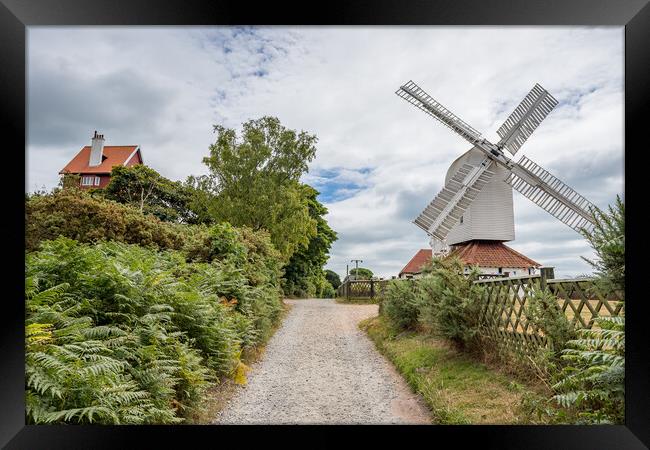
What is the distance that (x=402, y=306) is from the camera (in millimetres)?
6914

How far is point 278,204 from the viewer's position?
8.84 metres

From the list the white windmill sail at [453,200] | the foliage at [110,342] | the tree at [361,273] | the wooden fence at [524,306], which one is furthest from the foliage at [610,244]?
the tree at [361,273]

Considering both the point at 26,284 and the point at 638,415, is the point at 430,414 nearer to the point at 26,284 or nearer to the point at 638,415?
the point at 638,415

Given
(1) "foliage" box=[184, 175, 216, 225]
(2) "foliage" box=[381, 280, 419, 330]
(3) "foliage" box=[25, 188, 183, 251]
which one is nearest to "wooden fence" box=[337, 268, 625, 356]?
(2) "foliage" box=[381, 280, 419, 330]

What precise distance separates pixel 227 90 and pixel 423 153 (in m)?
3.16

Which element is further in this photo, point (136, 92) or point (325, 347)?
point (325, 347)

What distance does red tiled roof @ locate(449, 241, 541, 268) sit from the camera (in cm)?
905

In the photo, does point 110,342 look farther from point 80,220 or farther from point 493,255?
point 493,255

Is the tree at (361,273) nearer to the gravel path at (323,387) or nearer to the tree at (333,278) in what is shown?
the tree at (333,278)

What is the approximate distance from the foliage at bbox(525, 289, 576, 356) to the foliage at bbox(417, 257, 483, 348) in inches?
41.8

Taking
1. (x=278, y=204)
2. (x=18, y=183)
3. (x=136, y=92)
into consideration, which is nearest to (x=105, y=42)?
(x=136, y=92)

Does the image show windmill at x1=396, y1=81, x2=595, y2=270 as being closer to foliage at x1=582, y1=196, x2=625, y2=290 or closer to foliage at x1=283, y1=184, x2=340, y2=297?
foliage at x1=283, y1=184, x2=340, y2=297

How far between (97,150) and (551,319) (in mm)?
11060

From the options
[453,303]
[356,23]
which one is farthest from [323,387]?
[356,23]
